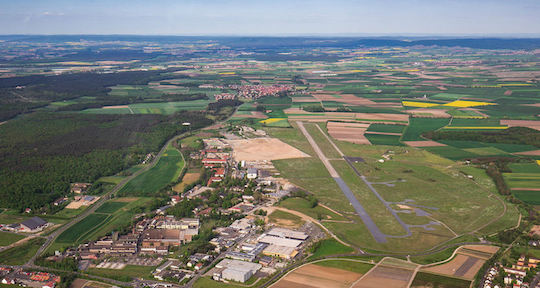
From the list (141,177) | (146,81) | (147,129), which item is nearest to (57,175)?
(141,177)

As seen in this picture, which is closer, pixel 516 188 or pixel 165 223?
pixel 165 223

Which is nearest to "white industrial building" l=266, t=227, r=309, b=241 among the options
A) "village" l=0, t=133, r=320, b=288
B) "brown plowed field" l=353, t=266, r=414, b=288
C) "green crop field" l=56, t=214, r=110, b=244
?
"village" l=0, t=133, r=320, b=288

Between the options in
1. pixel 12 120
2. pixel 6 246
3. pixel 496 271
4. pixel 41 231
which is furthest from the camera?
pixel 12 120

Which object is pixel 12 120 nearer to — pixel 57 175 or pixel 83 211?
pixel 57 175

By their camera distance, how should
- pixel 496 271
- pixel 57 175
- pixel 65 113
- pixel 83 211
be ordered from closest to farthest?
pixel 496 271 < pixel 83 211 < pixel 57 175 < pixel 65 113

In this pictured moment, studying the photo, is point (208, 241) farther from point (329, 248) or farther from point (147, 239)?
point (329, 248)

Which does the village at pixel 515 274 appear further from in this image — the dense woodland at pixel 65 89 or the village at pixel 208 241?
the dense woodland at pixel 65 89
